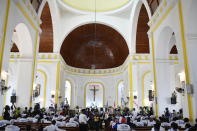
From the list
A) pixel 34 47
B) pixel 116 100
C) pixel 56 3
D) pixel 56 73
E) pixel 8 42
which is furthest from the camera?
pixel 116 100

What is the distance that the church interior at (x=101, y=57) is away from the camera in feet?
27.3

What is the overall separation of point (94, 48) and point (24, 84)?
14.8 m

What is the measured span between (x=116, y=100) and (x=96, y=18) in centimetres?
1065

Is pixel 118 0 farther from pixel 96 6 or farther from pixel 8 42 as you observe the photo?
pixel 8 42

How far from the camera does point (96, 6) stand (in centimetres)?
1967

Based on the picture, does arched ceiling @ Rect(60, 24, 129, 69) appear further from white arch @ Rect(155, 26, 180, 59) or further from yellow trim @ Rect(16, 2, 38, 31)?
white arch @ Rect(155, 26, 180, 59)

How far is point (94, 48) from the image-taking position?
25.4m

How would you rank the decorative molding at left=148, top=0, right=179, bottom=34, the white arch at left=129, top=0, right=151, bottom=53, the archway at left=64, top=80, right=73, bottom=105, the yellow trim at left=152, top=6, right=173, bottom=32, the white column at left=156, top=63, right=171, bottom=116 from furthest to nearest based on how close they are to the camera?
the archway at left=64, top=80, right=73, bottom=105, the white arch at left=129, top=0, right=151, bottom=53, the white column at left=156, top=63, right=171, bottom=116, the yellow trim at left=152, top=6, right=173, bottom=32, the decorative molding at left=148, top=0, right=179, bottom=34

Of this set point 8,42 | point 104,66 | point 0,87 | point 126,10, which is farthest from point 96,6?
point 0,87

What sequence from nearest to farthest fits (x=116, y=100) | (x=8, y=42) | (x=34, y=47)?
(x=8, y=42) < (x=34, y=47) < (x=116, y=100)

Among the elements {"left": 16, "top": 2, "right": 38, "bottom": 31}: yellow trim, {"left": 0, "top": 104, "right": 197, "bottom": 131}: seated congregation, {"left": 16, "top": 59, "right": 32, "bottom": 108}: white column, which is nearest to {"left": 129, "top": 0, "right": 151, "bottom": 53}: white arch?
{"left": 0, "top": 104, "right": 197, "bottom": 131}: seated congregation

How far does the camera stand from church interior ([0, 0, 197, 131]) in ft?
27.3

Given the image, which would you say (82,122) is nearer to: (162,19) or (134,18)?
(162,19)

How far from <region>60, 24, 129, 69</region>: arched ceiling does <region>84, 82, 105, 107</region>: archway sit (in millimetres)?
2428
